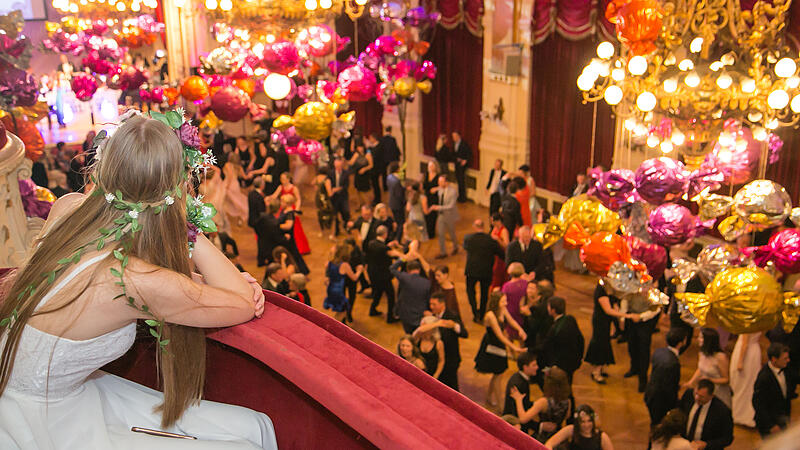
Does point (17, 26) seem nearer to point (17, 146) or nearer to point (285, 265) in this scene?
point (285, 265)

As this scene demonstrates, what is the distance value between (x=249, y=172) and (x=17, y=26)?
4700 millimetres

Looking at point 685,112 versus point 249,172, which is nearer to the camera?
point 685,112

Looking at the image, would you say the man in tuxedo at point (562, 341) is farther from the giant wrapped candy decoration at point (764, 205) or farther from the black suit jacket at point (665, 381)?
the giant wrapped candy decoration at point (764, 205)

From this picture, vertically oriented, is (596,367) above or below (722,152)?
below

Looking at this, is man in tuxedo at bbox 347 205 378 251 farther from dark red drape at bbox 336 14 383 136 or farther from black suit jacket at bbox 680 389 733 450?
dark red drape at bbox 336 14 383 136

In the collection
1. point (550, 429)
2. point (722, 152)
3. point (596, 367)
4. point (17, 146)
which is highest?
point (17, 146)

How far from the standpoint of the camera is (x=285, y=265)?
7.33 m

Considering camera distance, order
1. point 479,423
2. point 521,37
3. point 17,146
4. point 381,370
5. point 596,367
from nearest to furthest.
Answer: point 479,423, point 381,370, point 17,146, point 596,367, point 521,37

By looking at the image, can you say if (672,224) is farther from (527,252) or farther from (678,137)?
(527,252)

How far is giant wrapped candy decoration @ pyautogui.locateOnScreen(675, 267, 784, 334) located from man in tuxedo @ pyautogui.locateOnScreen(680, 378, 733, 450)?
1049mm

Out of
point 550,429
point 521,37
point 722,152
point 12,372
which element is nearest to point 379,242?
point 550,429

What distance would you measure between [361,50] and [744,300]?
12.0 m

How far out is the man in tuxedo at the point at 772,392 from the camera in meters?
5.61

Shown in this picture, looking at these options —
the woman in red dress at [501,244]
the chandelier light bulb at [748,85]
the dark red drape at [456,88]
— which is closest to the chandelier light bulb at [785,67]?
the chandelier light bulb at [748,85]
